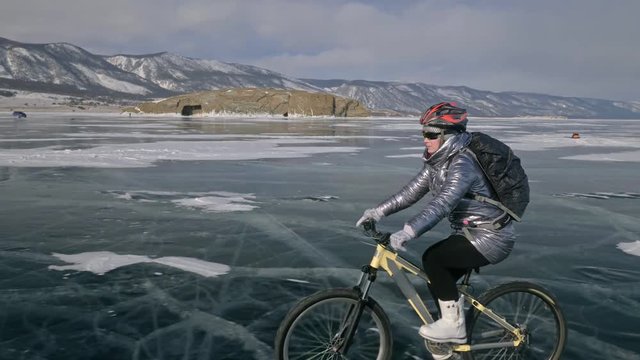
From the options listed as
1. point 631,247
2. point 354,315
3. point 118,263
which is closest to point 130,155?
point 118,263

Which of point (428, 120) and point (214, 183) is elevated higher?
point (428, 120)

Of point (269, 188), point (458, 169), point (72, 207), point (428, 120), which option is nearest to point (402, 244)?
point (458, 169)

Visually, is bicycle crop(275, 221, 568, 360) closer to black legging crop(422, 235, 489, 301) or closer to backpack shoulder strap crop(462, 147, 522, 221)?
black legging crop(422, 235, 489, 301)

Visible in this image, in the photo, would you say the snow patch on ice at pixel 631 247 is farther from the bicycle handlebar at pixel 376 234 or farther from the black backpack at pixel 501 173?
the bicycle handlebar at pixel 376 234

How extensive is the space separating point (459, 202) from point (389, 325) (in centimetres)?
113

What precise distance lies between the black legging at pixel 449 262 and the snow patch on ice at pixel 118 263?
3.70 meters

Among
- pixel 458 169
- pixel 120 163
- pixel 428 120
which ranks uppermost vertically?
pixel 428 120

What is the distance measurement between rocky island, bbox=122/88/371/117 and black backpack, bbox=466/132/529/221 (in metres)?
127

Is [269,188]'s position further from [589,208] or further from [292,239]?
[589,208]

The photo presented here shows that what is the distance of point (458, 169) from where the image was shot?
3.93 meters

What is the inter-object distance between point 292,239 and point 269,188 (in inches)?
219

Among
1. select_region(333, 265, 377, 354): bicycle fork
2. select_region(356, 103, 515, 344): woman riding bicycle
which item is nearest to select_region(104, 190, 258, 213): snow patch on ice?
select_region(333, 265, 377, 354): bicycle fork

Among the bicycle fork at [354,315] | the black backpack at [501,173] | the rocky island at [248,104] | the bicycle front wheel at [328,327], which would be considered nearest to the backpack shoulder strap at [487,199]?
the black backpack at [501,173]

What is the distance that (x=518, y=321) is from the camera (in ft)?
15.1
